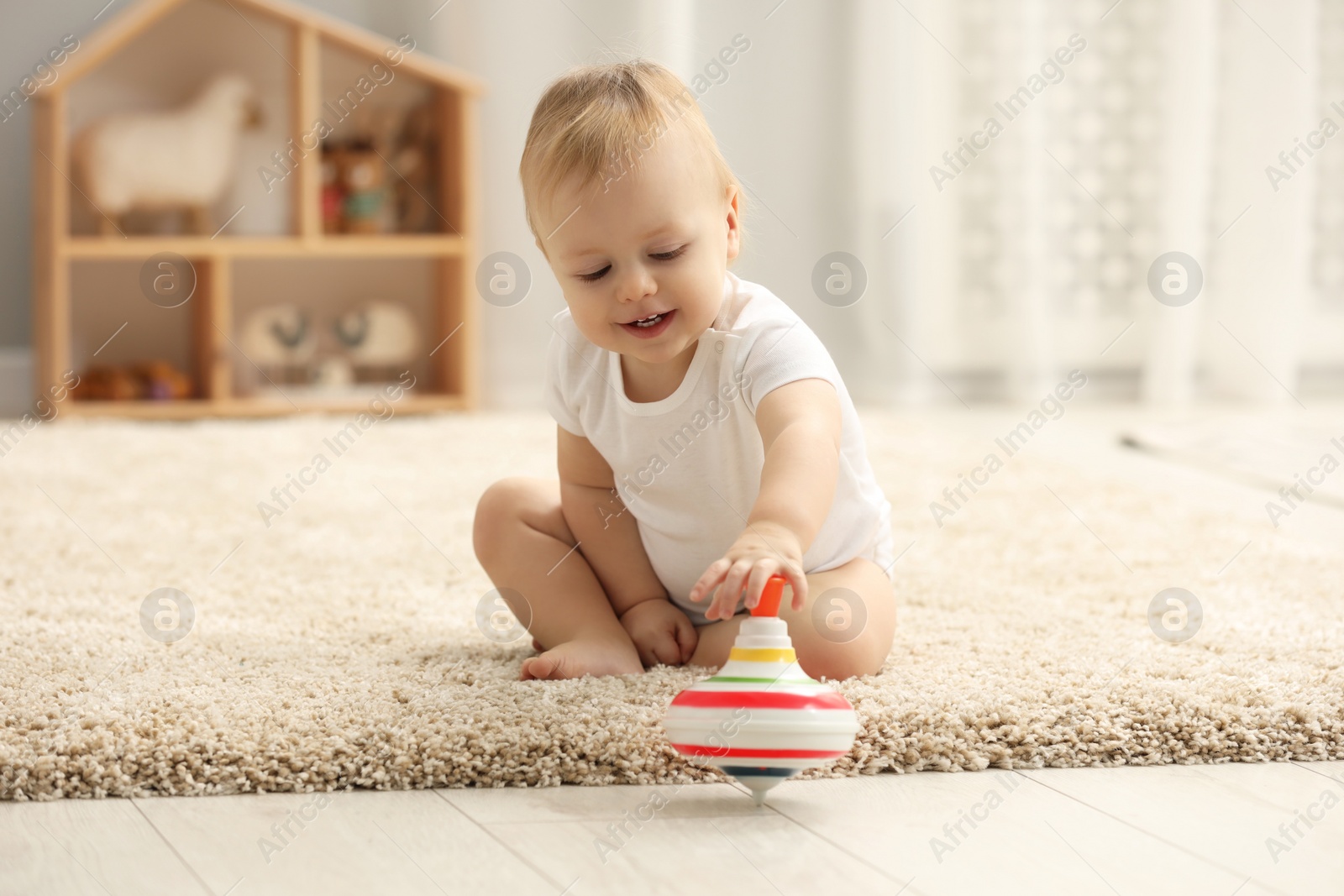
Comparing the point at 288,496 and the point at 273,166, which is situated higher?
the point at 273,166

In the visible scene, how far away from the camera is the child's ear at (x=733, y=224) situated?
855 millimetres

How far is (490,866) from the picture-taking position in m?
0.58

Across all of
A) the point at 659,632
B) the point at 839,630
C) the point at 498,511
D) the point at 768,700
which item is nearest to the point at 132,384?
the point at 498,511

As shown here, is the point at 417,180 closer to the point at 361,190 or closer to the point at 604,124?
the point at 361,190

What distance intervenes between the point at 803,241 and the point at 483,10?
2.57ft

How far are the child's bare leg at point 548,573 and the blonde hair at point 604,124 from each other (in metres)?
0.20

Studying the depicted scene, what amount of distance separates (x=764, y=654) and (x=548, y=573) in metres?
0.28

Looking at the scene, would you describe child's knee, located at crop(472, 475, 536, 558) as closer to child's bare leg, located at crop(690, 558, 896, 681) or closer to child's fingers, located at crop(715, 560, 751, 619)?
child's bare leg, located at crop(690, 558, 896, 681)

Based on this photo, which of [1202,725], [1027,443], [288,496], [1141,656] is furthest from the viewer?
[1027,443]

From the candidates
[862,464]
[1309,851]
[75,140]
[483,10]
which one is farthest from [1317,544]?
[75,140]

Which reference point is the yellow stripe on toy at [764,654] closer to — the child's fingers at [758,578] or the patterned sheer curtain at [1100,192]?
the child's fingers at [758,578]

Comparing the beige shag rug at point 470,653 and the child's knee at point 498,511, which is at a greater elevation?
the child's knee at point 498,511

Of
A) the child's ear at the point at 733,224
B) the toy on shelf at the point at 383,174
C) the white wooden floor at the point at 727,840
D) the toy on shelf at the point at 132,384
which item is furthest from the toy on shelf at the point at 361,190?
the white wooden floor at the point at 727,840

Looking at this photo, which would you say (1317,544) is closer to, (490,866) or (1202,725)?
(1202,725)
